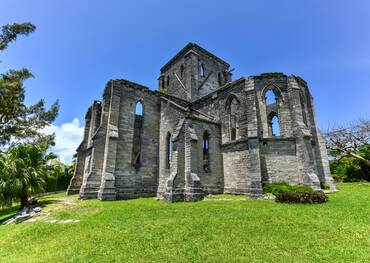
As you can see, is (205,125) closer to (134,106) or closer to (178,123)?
(178,123)

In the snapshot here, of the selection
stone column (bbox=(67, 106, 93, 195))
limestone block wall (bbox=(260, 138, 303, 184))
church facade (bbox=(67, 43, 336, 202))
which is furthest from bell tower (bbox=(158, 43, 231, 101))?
limestone block wall (bbox=(260, 138, 303, 184))

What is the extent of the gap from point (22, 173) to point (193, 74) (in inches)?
831

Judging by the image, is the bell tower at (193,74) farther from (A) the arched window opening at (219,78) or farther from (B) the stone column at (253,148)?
(B) the stone column at (253,148)

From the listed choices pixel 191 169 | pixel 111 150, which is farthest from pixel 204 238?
pixel 111 150

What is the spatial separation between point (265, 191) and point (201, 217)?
7.62m

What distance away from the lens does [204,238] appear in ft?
17.3

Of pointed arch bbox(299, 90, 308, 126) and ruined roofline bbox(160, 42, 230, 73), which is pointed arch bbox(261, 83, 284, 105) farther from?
ruined roofline bbox(160, 42, 230, 73)

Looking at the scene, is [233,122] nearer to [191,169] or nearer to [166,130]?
[166,130]

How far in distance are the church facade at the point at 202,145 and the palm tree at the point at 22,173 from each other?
10.3 ft

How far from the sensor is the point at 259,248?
4.53 metres

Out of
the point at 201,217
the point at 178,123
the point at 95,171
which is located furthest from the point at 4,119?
the point at 201,217

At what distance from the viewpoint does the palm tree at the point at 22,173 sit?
10.6m

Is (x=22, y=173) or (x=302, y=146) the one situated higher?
(x=302, y=146)

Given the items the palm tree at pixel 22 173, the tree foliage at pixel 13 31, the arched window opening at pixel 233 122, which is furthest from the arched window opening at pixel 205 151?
the tree foliage at pixel 13 31
